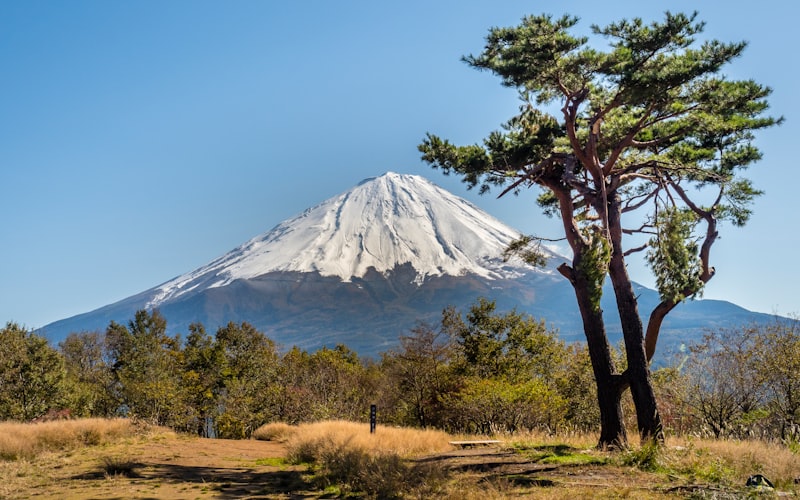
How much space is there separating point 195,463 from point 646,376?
946cm

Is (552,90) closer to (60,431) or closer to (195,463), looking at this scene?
(195,463)

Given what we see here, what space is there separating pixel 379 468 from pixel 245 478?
3.29 meters

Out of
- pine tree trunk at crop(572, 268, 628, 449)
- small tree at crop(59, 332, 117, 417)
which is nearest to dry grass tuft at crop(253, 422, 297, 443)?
pine tree trunk at crop(572, 268, 628, 449)

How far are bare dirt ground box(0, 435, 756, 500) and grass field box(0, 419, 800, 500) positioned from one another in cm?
2

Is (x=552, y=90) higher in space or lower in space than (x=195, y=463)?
higher

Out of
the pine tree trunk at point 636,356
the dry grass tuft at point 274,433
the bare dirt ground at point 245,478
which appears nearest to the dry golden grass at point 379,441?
the bare dirt ground at point 245,478

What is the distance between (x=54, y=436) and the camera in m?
14.4

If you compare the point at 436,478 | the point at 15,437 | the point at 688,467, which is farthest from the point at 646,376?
the point at 15,437

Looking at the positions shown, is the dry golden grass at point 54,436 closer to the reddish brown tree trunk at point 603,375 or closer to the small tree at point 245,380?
the reddish brown tree trunk at point 603,375

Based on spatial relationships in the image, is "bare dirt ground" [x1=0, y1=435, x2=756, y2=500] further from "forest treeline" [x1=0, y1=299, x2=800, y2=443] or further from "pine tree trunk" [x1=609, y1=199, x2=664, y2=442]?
"forest treeline" [x1=0, y1=299, x2=800, y2=443]

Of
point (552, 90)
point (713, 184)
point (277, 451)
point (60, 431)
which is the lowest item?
point (277, 451)

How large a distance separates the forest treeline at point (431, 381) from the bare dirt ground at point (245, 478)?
4666mm

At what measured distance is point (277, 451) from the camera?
652 inches

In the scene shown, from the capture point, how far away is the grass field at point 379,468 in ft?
24.1
